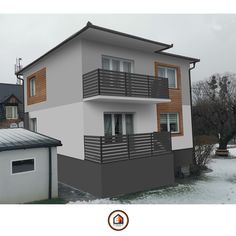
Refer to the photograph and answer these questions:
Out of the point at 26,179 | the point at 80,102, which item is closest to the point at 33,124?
the point at 80,102

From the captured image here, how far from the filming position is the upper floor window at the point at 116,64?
31.1 feet

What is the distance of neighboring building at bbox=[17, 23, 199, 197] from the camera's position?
8117mm

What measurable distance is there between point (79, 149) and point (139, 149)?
247 centimetres

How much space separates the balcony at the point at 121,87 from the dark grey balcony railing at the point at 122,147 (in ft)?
5.06

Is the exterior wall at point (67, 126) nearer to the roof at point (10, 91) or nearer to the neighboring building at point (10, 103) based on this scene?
the neighboring building at point (10, 103)

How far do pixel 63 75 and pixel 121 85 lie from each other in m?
2.92

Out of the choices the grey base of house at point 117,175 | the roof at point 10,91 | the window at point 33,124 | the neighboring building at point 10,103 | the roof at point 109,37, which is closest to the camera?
the grey base of house at point 117,175

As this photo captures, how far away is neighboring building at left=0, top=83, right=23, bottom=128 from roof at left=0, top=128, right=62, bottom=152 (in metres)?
11.2

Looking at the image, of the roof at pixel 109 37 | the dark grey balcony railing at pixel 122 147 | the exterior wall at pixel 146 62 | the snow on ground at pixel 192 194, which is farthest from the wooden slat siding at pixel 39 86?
the snow on ground at pixel 192 194

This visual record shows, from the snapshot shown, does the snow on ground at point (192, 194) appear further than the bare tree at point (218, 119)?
No

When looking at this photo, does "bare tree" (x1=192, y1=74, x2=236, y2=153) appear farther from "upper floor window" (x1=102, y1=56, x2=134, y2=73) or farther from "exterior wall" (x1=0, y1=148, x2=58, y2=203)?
"exterior wall" (x1=0, y1=148, x2=58, y2=203)

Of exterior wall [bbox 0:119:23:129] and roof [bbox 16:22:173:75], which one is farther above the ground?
roof [bbox 16:22:173:75]

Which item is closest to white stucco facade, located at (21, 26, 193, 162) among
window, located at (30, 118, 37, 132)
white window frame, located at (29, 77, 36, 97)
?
white window frame, located at (29, 77, 36, 97)
